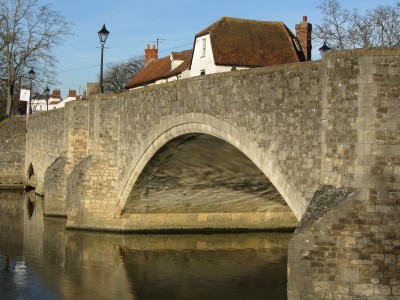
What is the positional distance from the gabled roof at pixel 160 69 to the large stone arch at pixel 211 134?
1774cm

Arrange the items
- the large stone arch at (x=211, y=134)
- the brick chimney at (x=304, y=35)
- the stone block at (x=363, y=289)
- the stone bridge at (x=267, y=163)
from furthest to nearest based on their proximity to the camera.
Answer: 1. the brick chimney at (x=304, y=35)
2. the large stone arch at (x=211, y=134)
3. the stone bridge at (x=267, y=163)
4. the stone block at (x=363, y=289)

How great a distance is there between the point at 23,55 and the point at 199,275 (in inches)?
1119

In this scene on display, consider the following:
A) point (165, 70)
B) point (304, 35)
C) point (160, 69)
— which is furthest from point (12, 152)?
point (304, 35)

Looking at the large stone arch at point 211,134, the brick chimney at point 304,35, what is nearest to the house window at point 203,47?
the brick chimney at point 304,35

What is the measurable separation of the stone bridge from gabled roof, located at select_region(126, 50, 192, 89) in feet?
48.1

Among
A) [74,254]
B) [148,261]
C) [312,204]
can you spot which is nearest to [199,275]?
[148,261]

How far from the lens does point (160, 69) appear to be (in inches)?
1571

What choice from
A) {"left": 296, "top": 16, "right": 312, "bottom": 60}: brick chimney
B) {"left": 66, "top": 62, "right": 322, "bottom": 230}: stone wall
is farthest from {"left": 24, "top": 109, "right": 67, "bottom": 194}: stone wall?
{"left": 296, "top": 16, "right": 312, "bottom": 60}: brick chimney

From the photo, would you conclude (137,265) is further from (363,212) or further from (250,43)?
(250,43)

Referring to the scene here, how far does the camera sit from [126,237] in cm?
1869

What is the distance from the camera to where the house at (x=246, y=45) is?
2956cm

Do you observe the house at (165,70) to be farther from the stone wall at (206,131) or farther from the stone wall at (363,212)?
the stone wall at (363,212)

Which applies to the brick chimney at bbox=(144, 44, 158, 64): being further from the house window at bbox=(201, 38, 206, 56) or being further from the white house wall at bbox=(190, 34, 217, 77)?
the house window at bbox=(201, 38, 206, 56)

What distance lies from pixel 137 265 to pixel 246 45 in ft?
53.2
